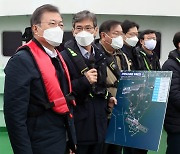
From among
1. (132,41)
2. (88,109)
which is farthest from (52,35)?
(132,41)

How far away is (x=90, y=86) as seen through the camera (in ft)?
9.82

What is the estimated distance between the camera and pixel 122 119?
338 centimetres

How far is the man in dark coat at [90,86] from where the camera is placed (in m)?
3.07

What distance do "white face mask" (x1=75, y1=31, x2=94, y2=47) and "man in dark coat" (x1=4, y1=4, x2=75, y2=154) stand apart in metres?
0.51

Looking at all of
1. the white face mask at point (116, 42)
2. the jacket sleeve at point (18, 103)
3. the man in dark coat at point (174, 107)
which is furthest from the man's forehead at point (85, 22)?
the man in dark coat at point (174, 107)

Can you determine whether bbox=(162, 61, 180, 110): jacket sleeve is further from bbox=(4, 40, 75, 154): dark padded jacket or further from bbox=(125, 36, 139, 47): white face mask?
bbox=(4, 40, 75, 154): dark padded jacket

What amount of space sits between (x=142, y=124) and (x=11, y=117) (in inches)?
54.9

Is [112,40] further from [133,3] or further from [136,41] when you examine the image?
[133,3]

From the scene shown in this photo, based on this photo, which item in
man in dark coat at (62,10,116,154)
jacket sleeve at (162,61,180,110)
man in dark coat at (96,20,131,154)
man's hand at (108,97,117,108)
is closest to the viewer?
man in dark coat at (62,10,116,154)

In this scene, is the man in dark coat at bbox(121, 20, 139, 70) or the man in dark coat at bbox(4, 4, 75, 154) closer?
the man in dark coat at bbox(4, 4, 75, 154)

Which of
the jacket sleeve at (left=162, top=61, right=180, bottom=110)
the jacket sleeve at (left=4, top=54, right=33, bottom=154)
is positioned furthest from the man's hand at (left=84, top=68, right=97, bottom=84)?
the jacket sleeve at (left=162, top=61, right=180, bottom=110)

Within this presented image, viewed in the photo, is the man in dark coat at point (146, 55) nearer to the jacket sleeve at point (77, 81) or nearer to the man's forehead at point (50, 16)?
the jacket sleeve at point (77, 81)

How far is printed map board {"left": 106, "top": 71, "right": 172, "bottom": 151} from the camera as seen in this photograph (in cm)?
323

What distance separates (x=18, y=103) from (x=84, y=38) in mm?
1029
